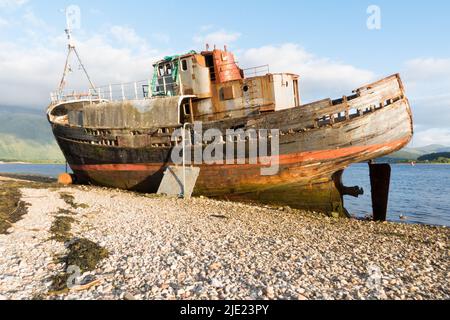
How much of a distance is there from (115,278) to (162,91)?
53.6ft

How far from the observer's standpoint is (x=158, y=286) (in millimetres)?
5961

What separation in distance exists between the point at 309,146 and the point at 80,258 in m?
11.7

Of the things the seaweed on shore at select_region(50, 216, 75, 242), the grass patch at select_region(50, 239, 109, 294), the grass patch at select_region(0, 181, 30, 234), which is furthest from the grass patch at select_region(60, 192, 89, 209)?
the grass patch at select_region(50, 239, 109, 294)

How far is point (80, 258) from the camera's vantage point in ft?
24.0

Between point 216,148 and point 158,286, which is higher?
point 216,148

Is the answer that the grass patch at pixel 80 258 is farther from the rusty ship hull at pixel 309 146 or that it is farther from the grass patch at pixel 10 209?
the rusty ship hull at pixel 309 146

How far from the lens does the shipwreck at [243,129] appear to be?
14891 mm

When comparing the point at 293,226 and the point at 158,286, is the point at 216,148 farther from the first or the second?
the point at 158,286

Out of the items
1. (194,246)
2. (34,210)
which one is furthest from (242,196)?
(34,210)

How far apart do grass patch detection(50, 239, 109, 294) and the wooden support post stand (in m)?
14.3

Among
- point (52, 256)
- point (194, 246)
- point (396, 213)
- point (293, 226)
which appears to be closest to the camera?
point (52, 256)

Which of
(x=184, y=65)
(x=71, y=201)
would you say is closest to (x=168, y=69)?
(x=184, y=65)

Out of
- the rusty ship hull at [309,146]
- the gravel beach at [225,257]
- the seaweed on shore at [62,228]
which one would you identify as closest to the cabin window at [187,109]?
the rusty ship hull at [309,146]

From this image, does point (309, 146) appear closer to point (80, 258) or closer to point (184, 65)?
point (184, 65)
